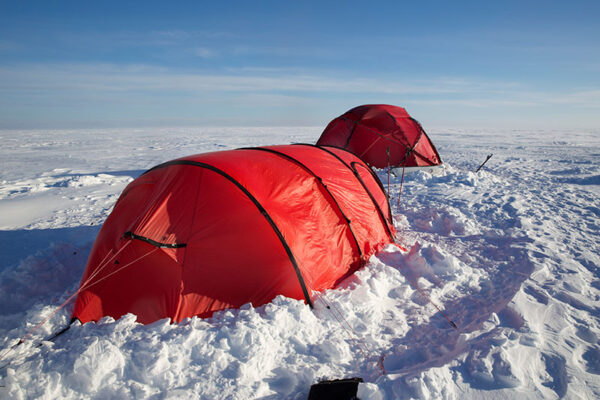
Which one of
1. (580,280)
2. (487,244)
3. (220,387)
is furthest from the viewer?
(487,244)

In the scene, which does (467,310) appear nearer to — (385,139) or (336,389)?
(336,389)

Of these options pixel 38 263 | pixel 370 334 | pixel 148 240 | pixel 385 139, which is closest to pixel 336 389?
pixel 370 334

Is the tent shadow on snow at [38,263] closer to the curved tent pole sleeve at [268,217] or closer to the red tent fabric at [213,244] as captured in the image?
the red tent fabric at [213,244]

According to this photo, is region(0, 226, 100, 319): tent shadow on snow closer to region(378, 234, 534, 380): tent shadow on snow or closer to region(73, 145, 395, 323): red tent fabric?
region(73, 145, 395, 323): red tent fabric

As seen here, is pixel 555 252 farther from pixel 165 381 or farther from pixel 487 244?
pixel 165 381

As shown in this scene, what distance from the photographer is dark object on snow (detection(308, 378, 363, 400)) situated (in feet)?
7.70

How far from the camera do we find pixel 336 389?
7.79 feet

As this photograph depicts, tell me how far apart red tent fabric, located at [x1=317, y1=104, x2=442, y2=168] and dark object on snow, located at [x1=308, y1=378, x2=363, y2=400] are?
9576mm

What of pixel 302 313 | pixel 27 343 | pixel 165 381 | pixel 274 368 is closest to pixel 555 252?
pixel 302 313

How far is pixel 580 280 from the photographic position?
4.16 m

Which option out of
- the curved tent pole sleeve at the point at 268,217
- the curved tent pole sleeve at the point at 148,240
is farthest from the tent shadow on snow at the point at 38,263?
the curved tent pole sleeve at the point at 268,217

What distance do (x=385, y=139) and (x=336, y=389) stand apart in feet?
33.3

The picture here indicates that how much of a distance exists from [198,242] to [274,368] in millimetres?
1530

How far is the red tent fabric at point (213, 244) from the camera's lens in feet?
10.7
